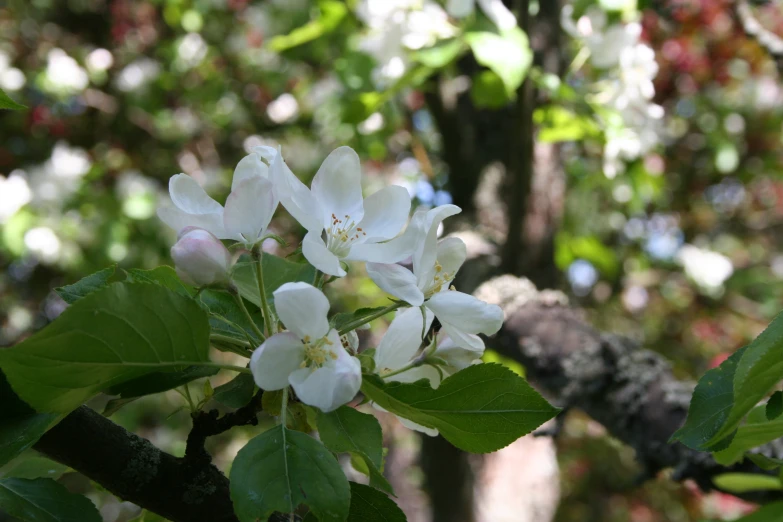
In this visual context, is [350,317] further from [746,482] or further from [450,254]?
[746,482]

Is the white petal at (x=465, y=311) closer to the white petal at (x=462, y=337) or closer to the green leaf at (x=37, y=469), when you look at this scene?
the white petal at (x=462, y=337)

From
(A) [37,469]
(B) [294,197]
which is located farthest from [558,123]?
(A) [37,469]

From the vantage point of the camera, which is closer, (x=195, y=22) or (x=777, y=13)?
(x=195, y=22)

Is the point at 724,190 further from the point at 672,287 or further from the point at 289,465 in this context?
the point at 289,465

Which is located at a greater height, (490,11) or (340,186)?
(340,186)

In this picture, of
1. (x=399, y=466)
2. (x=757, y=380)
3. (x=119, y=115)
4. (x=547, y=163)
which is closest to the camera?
(x=757, y=380)

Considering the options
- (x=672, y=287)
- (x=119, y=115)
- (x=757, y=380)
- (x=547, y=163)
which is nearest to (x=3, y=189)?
(x=119, y=115)
